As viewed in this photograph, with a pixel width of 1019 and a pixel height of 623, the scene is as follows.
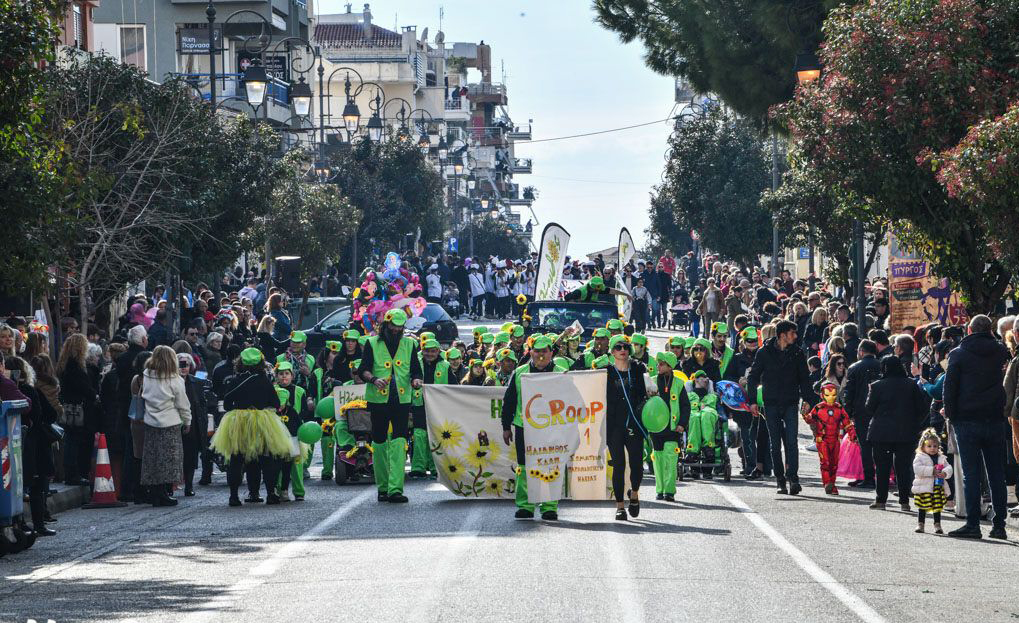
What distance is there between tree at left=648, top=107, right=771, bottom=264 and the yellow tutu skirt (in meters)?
40.4

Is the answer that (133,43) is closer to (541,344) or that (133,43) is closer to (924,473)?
(541,344)

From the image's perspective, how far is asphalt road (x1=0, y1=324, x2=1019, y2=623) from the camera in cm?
954

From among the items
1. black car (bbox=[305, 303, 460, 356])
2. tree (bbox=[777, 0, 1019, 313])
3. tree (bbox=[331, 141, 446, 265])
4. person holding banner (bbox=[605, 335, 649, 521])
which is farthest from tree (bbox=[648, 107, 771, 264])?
person holding banner (bbox=[605, 335, 649, 521])

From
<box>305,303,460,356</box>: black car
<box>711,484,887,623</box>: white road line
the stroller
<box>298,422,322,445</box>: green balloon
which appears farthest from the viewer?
<box>305,303,460,356</box>: black car

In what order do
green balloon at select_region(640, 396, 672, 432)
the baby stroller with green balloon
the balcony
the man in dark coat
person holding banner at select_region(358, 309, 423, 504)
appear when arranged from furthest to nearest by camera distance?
the balcony, the baby stroller with green balloon, person holding banner at select_region(358, 309, 423, 504), green balloon at select_region(640, 396, 672, 432), the man in dark coat

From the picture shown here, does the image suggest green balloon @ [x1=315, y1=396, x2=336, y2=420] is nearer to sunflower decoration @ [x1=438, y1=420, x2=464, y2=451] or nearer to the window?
sunflower decoration @ [x1=438, y1=420, x2=464, y2=451]

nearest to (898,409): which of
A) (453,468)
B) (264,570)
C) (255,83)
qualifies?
(453,468)

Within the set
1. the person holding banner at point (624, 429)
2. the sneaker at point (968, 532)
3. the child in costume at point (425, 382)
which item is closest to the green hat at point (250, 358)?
the child in costume at point (425, 382)

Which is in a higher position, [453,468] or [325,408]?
[325,408]

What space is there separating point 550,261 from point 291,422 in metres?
14.9

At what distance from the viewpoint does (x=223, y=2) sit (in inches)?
2000

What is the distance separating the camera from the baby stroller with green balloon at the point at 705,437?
17766 millimetres

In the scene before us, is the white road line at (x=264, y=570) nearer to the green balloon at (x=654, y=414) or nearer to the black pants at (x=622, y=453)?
the black pants at (x=622, y=453)

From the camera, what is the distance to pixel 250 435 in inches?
619
